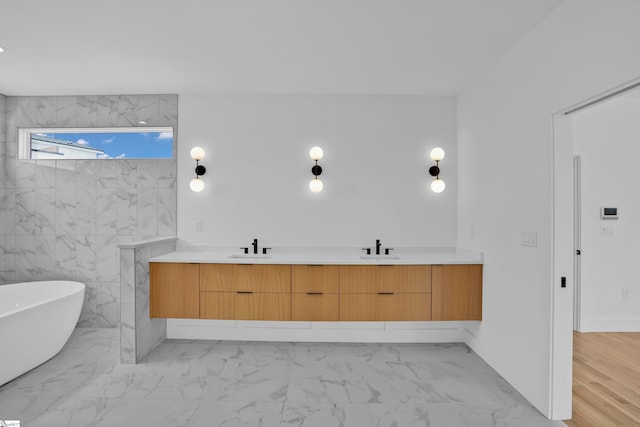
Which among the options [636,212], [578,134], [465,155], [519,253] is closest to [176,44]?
[465,155]

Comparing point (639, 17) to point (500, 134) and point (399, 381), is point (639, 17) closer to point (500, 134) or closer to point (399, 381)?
point (500, 134)

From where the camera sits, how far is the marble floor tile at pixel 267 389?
6.90ft

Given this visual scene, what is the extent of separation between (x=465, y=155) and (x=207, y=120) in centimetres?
273

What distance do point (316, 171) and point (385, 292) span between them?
1.39 meters

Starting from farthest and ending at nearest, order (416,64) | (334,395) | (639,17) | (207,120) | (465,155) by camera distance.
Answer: (207,120) → (465,155) → (416,64) → (334,395) → (639,17)

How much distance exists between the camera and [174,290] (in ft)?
9.96

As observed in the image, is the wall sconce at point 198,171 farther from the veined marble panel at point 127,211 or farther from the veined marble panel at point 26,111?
the veined marble panel at point 26,111

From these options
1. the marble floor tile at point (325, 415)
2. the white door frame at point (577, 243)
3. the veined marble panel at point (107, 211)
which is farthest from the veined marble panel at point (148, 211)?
the white door frame at point (577, 243)

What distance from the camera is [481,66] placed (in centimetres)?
286

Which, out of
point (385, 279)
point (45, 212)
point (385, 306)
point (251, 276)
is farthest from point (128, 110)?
point (385, 306)

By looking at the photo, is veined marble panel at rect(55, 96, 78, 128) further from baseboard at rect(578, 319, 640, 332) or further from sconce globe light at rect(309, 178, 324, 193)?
baseboard at rect(578, 319, 640, 332)

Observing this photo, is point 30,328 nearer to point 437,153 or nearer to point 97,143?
point 97,143

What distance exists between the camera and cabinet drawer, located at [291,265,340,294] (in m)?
3.00

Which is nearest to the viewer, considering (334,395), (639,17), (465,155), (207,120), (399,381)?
(639,17)
